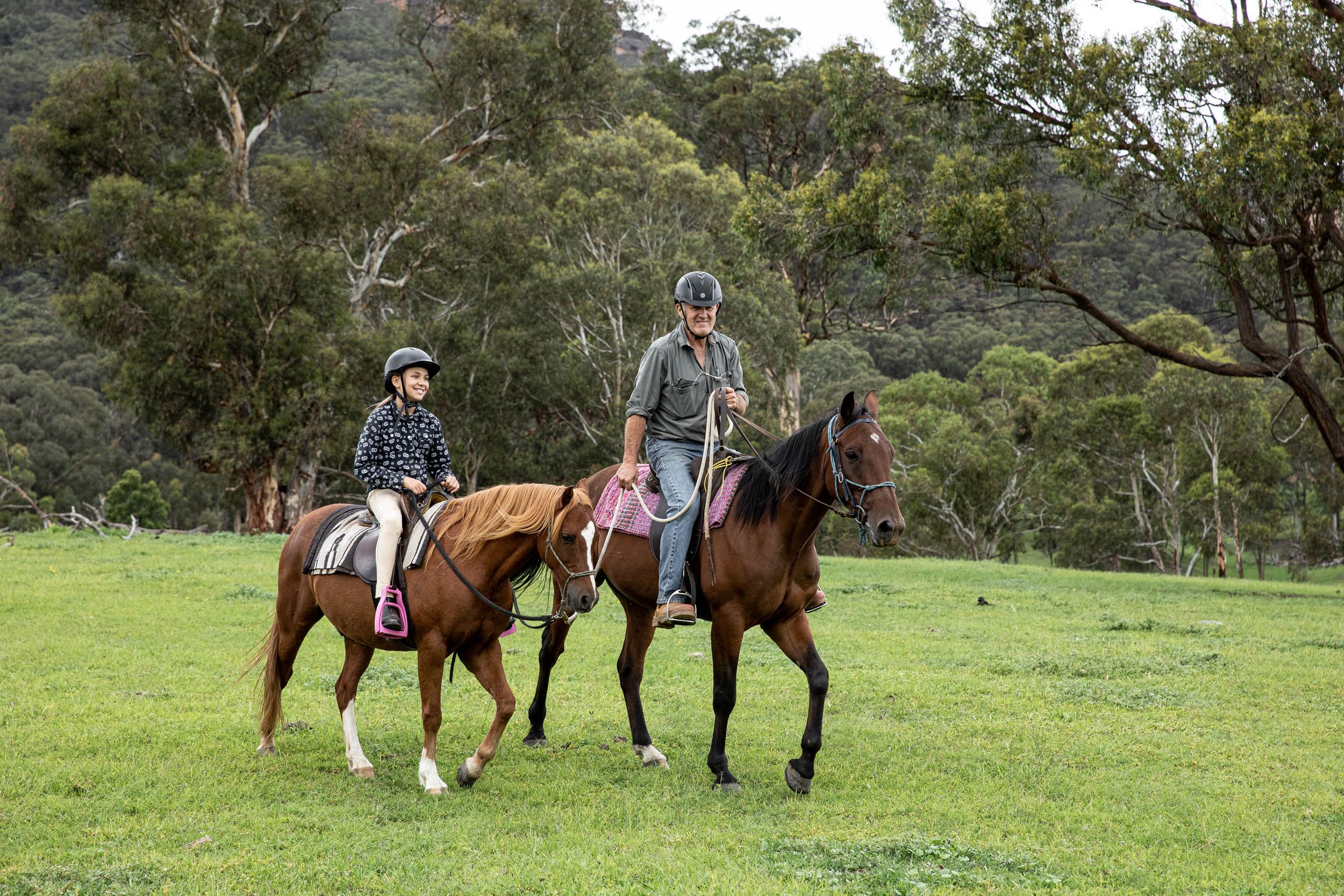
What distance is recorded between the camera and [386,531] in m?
6.69

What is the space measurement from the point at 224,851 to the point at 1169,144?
18700 millimetres

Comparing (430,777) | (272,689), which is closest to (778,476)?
(430,777)

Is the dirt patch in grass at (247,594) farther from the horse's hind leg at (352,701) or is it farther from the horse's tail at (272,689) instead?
the horse's hind leg at (352,701)

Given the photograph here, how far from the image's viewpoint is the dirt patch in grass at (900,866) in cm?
488

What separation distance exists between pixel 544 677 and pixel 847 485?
293cm

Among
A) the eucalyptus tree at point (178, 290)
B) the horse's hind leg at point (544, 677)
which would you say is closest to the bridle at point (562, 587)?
the horse's hind leg at point (544, 677)

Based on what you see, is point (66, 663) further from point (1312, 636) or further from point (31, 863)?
point (1312, 636)

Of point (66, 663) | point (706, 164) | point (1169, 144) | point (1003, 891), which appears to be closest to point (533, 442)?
point (706, 164)

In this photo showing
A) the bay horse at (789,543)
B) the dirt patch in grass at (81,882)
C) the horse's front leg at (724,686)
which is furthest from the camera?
the horse's front leg at (724,686)

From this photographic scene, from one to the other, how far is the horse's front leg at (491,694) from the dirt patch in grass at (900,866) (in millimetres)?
1825

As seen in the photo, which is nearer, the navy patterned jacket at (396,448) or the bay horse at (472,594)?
the bay horse at (472,594)

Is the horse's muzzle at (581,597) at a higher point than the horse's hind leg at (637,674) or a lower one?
higher

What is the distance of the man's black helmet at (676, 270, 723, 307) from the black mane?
3.44 feet

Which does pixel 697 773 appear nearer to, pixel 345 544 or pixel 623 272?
pixel 345 544
